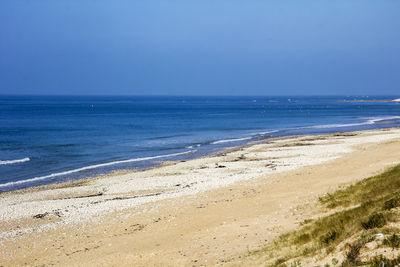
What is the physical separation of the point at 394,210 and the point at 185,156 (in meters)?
31.5

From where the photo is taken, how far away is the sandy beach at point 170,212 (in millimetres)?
14133

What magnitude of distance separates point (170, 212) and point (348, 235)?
1048 cm

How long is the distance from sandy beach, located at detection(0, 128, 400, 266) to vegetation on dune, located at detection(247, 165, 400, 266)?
102 centimetres

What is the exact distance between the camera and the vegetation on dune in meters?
8.59

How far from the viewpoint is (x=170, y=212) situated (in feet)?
63.1

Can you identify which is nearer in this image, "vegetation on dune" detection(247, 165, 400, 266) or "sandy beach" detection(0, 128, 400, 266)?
"vegetation on dune" detection(247, 165, 400, 266)

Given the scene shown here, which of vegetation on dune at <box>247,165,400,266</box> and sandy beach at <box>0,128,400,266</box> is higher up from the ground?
vegetation on dune at <box>247,165,400,266</box>

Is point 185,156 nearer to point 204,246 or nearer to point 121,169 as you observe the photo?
point 121,169

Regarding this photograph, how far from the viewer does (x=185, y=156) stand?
4150cm

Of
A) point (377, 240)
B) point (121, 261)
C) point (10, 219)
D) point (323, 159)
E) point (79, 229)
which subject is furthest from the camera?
point (323, 159)

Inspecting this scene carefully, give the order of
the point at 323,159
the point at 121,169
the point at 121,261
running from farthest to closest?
the point at 121,169 → the point at 323,159 → the point at 121,261

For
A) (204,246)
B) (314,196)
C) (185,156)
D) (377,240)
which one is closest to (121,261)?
(204,246)

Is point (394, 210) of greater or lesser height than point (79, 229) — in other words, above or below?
above

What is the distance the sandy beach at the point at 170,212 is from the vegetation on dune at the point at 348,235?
3.34 feet
